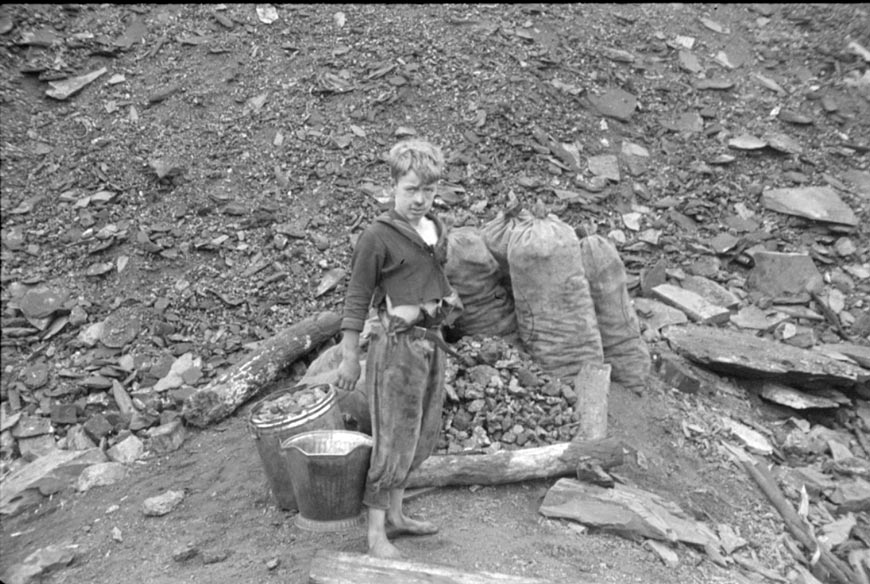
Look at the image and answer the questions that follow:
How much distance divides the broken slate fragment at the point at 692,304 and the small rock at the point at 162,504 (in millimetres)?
3873

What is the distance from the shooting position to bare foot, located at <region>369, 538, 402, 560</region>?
3.20 m

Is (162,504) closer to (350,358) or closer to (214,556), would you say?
(214,556)

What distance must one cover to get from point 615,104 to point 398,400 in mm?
5805

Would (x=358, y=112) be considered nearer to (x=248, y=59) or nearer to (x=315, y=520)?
(x=248, y=59)

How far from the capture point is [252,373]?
4863 mm

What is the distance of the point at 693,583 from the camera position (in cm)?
347

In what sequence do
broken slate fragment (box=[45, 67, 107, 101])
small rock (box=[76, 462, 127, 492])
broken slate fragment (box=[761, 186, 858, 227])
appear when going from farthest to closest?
broken slate fragment (box=[45, 67, 107, 101]), broken slate fragment (box=[761, 186, 858, 227]), small rock (box=[76, 462, 127, 492])

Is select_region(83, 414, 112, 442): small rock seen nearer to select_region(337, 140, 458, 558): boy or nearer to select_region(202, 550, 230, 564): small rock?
select_region(202, 550, 230, 564): small rock

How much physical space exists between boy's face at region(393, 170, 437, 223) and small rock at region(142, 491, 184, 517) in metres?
2.15

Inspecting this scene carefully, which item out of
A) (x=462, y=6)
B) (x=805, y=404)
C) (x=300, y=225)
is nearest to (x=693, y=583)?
(x=805, y=404)

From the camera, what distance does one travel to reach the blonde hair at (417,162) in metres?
2.92

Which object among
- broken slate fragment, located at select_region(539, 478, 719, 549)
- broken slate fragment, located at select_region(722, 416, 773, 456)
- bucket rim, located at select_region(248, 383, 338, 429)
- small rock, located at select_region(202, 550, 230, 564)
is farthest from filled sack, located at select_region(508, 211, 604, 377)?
small rock, located at select_region(202, 550, 230, 564)

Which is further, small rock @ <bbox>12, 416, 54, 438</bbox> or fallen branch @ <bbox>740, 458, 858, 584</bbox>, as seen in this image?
small rock @ <bbox>12, 416, 54, 438</bbox>

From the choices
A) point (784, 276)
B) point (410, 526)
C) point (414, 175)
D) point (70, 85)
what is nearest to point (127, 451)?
point (410, 526)
